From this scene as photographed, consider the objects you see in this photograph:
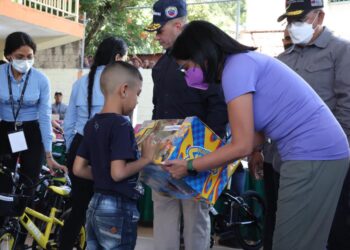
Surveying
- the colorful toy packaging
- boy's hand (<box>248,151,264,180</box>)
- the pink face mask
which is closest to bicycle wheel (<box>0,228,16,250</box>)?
the colorful toy packaging

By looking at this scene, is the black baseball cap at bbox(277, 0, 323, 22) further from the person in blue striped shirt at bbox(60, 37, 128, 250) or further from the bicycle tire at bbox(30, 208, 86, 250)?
the bicycle tire at bbox(30, 208, 86, 250)

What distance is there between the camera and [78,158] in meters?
2.80

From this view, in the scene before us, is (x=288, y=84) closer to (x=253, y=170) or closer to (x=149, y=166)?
(x=149, y=166)

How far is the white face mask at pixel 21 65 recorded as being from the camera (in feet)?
13.1

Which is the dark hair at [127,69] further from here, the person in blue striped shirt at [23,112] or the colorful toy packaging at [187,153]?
the person in blue striped shirt at [23,112]

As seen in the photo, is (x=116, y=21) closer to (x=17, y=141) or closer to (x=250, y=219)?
(x=250, y=219)

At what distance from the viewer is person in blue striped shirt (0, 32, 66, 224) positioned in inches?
157

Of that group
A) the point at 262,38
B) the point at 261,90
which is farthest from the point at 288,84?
the point at 262,38

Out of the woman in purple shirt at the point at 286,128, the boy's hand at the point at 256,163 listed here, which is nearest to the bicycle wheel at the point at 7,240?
the boy's hand at the point at 256,163

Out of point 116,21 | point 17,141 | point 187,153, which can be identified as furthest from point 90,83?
point 116,21

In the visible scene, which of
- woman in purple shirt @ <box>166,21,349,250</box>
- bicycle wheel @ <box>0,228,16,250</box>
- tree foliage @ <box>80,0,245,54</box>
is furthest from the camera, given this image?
tree foliage @ <box>80,0,245,54</box>

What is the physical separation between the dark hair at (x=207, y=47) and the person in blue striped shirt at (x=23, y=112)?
6.75 feet

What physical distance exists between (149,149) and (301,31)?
120cm

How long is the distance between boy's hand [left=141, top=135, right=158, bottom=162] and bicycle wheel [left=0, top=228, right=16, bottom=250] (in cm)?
177
